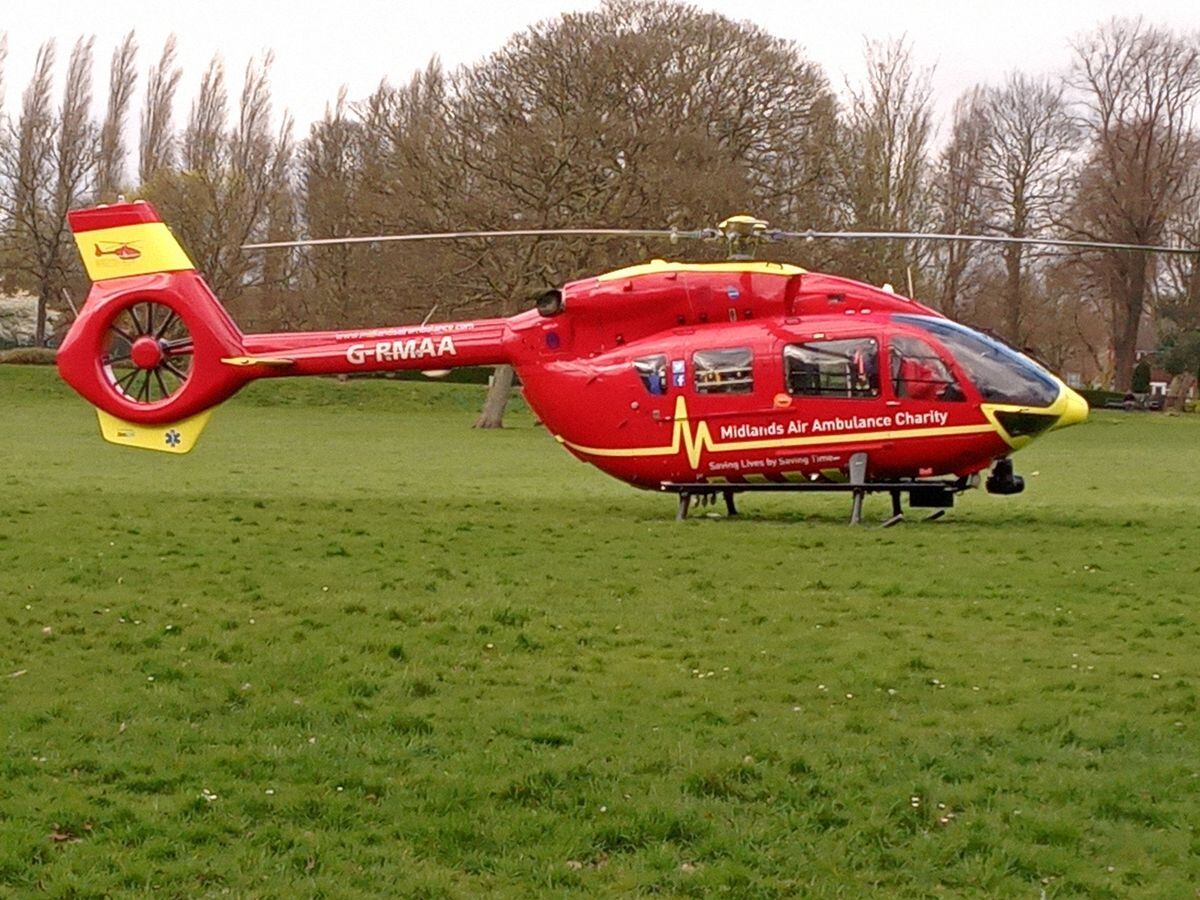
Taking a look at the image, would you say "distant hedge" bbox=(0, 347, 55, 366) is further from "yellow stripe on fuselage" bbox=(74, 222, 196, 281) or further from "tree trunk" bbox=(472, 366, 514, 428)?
"yellow stripe on fuselage" bbox=(74, 222, 196, 281)

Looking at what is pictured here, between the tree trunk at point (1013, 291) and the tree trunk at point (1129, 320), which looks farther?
the tree trunk at point (1129, 320)

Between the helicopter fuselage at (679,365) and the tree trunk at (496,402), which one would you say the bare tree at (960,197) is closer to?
the tree trunk at (496,402)

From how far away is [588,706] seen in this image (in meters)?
9.23

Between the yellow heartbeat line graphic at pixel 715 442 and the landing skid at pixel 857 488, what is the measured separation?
12.8 inches

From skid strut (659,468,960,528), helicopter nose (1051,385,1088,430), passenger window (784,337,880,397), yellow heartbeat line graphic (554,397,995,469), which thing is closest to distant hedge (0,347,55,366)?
yellow heartbeat line graphic (554,397,995,469)

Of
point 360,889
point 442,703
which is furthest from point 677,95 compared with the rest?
point 360,889

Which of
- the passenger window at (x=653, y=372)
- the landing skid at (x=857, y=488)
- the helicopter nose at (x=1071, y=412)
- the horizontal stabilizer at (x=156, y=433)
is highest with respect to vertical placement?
the passenger window at (x=653, y=372)

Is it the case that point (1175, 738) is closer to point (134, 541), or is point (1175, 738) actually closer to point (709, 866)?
point (709, 866)

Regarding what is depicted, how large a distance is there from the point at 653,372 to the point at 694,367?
51 centimetres

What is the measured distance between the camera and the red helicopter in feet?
57.7

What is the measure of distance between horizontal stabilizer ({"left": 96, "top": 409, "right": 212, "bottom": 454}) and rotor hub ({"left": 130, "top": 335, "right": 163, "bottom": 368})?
755 mm

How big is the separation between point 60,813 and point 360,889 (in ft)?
5.49

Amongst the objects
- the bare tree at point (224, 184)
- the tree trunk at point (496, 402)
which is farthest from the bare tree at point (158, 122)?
the tree trunk at point (496, 402)

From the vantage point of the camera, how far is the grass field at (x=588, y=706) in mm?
6707
